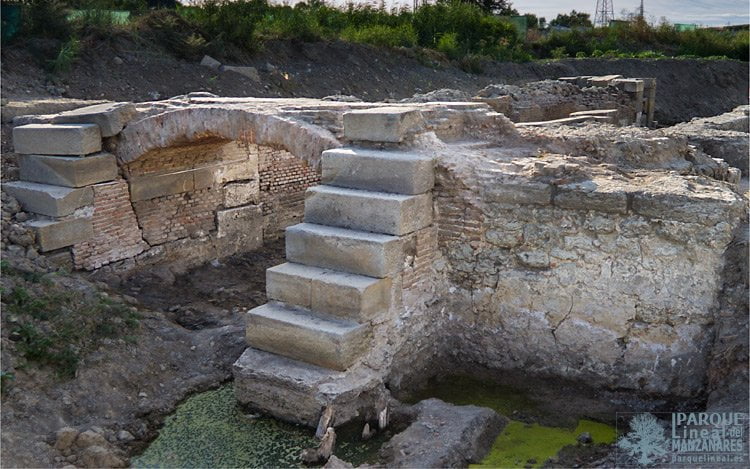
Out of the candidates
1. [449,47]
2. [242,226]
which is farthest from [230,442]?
[449,47]

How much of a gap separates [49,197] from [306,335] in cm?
320

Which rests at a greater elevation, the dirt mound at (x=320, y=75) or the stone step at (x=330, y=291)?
the dirt mound at (x=320, y=75)

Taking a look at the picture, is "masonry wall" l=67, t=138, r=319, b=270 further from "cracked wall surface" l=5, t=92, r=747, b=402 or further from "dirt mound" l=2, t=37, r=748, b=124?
"dirt mound" l=2, t=37, r=748, b=124

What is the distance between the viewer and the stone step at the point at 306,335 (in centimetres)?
492

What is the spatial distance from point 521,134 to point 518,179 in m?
1.32

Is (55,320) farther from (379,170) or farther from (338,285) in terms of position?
(379,170)

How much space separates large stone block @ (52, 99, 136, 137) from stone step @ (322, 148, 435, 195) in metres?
2.59

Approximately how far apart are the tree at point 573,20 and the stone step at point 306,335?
36.7m

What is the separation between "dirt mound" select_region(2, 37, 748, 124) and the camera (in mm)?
12133

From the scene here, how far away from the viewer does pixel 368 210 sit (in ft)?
17.3

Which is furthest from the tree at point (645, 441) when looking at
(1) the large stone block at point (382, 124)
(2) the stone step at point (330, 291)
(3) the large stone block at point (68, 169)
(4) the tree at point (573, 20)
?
(4) the tree at point (573, 20)

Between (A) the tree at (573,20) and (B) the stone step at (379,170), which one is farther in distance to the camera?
(A) the tree at (573,20)

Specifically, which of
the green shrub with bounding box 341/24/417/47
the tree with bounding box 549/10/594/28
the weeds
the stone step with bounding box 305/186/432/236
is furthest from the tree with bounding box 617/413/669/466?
the tree with bounding box 549/10/594/28

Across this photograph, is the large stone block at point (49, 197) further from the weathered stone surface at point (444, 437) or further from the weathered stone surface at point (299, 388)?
the weathered stone surface at point (444, 437)
